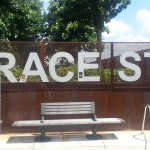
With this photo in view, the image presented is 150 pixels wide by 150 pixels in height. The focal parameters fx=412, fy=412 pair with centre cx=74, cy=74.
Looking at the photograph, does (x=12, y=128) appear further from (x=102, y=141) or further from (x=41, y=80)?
(x=102, y=141)

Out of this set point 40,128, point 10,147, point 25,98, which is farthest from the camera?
point 25,98

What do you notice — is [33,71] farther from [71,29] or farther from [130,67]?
[71,29]

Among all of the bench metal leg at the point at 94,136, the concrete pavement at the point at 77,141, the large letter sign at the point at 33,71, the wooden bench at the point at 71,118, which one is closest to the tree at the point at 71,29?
the large letter sign at the point at 33,71

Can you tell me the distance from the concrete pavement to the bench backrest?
0.59 m

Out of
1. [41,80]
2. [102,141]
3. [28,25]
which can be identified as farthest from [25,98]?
[28,25]

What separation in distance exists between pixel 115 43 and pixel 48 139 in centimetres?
313

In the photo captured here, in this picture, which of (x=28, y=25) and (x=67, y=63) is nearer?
(x=67, y=63)

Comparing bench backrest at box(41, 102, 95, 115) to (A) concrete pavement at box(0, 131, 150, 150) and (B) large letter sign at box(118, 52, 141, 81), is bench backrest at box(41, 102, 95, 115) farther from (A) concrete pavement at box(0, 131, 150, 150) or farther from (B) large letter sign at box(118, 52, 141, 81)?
(B) large letter sign at box(118, 52, 141, 81)

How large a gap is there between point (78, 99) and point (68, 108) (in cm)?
41

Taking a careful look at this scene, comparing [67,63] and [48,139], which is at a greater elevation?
[67,63]

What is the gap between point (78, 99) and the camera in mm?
10859

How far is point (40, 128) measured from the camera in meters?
9.95

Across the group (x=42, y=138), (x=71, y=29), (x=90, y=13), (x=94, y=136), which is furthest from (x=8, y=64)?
(x=71, y=29)

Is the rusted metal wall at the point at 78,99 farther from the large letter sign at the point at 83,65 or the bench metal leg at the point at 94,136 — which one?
the bench metal leg at the point at 94,136
